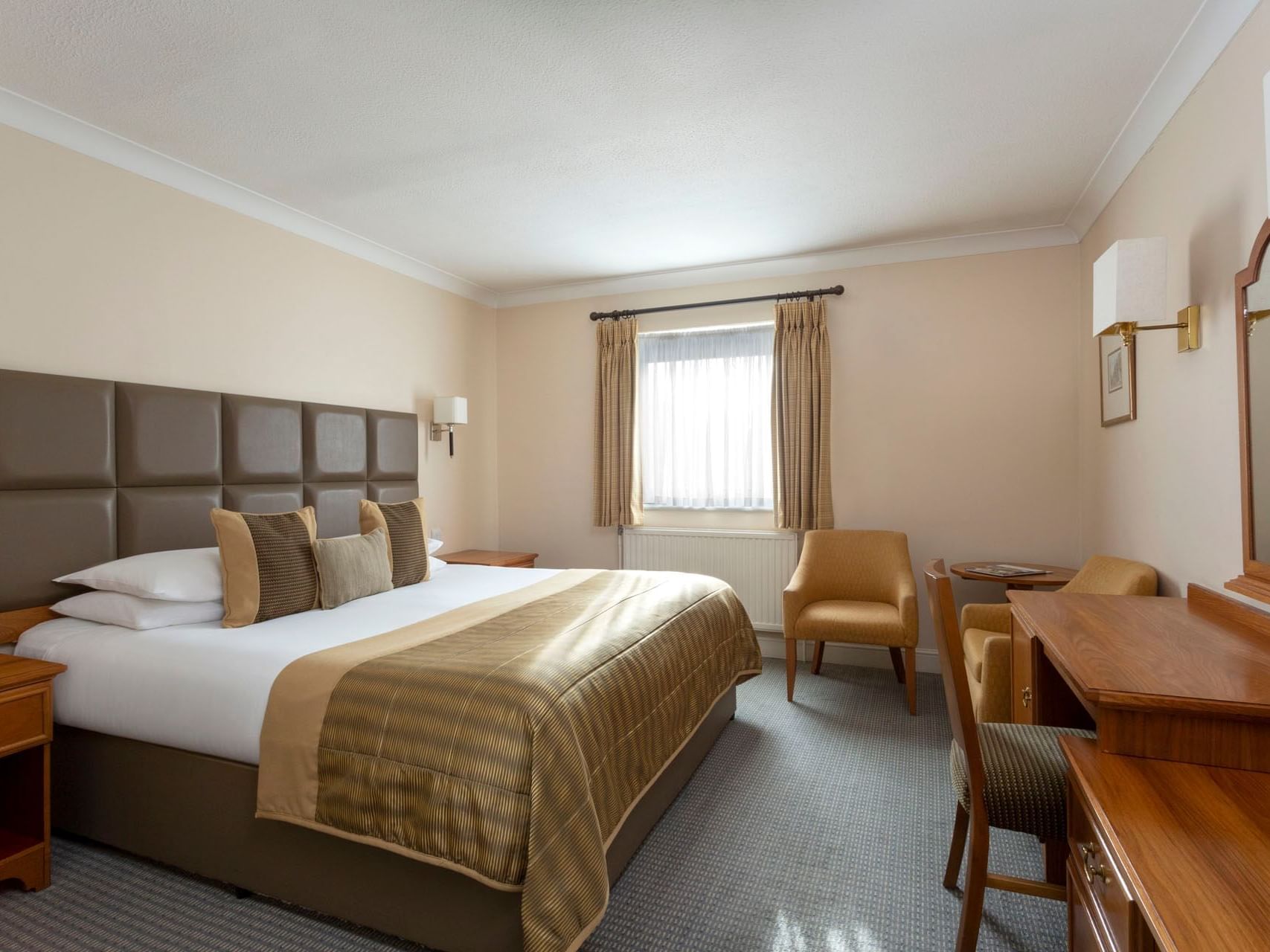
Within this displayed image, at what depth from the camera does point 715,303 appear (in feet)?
15.3

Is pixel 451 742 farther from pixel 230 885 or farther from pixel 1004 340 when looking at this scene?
pixel 1004 340

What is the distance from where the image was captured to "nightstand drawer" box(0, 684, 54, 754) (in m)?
1.94

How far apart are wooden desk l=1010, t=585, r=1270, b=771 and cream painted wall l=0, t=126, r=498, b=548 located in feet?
11.4

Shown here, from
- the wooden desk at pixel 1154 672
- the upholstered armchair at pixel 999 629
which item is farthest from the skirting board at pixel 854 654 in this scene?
the wooden desk at pixel 1154 672

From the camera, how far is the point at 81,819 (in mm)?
2254

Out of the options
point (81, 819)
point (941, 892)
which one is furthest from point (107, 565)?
point (941, 892)

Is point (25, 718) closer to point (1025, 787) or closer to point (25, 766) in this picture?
point (25, 766)

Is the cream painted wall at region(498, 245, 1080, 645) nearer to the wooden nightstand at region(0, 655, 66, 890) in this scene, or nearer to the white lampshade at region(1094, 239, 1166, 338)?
the white lampshade at region(1094, 239, 1166, 338)

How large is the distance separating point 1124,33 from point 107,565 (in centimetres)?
396

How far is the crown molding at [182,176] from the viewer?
8.20ft

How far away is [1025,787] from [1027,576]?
6.95ft

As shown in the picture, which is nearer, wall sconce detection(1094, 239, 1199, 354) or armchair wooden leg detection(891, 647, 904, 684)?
wall sconce detection(1094, 239, 1199, 354)

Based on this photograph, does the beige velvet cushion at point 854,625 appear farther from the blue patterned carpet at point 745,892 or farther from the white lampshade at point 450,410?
the white lampshade at point 450,410

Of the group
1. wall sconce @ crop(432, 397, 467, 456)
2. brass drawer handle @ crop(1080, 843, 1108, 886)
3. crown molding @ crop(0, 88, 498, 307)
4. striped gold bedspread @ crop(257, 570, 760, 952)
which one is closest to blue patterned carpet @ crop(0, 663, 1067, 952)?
striped gold bedspread @ crop(257, 570, 760, 952)
